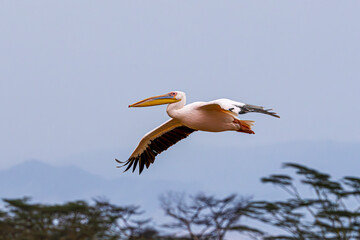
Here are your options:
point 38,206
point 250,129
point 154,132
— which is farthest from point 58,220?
point 250,129

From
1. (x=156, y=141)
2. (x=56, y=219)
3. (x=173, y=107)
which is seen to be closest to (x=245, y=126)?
(x=173, y=107)

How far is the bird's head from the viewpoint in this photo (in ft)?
26.7

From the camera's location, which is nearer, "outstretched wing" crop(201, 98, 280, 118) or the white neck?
"outstretched wing" crop(201, 98, 280, 118)

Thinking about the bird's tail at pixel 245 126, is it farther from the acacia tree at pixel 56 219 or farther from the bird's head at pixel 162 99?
the acacia tree at pixel 56 219

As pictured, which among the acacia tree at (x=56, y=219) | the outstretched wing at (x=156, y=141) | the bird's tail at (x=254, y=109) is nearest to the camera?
the bird's tail at (x=254, y=109)

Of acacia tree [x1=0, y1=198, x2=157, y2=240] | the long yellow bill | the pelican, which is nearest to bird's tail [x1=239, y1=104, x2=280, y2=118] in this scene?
the pelican

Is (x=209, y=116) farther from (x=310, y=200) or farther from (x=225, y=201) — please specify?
(x=225, y=201)

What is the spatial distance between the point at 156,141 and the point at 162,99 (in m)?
1.58

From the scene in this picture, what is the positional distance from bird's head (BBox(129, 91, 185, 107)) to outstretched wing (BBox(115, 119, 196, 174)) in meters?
0.86

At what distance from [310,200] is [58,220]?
10128 millimetres

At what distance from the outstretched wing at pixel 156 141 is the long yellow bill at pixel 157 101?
0.86 meters

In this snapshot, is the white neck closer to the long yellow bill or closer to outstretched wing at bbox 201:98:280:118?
the long yellow bill

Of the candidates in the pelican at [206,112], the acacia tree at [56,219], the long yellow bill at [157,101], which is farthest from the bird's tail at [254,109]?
the acacia tree at [56,219]

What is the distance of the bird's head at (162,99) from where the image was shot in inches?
320
